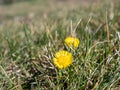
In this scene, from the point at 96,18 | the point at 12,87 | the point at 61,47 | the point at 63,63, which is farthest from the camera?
the point at 96,18

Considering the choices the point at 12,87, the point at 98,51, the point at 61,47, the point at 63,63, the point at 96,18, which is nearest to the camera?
the point at 63,63

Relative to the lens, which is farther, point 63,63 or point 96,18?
point 96,18

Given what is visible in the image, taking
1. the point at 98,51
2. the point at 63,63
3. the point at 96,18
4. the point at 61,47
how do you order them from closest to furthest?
the point at 63,63 → the point at 98,51 → the point at 61,47 → the point at 96,18

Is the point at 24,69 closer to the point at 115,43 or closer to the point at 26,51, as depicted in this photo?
the point at 26,51

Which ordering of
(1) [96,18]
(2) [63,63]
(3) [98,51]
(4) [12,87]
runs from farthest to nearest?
(1) [96,18] < (3) [98,51] < (4) [12,87] < (2) [63,63]

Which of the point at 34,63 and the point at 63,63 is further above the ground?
the point at 63,63

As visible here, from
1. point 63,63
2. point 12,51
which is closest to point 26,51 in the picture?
point 12,51

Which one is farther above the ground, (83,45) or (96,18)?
(83,45)

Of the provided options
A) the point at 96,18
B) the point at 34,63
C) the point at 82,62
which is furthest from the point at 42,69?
the point at 96,18

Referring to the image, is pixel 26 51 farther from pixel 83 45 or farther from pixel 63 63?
pixel 63 63
